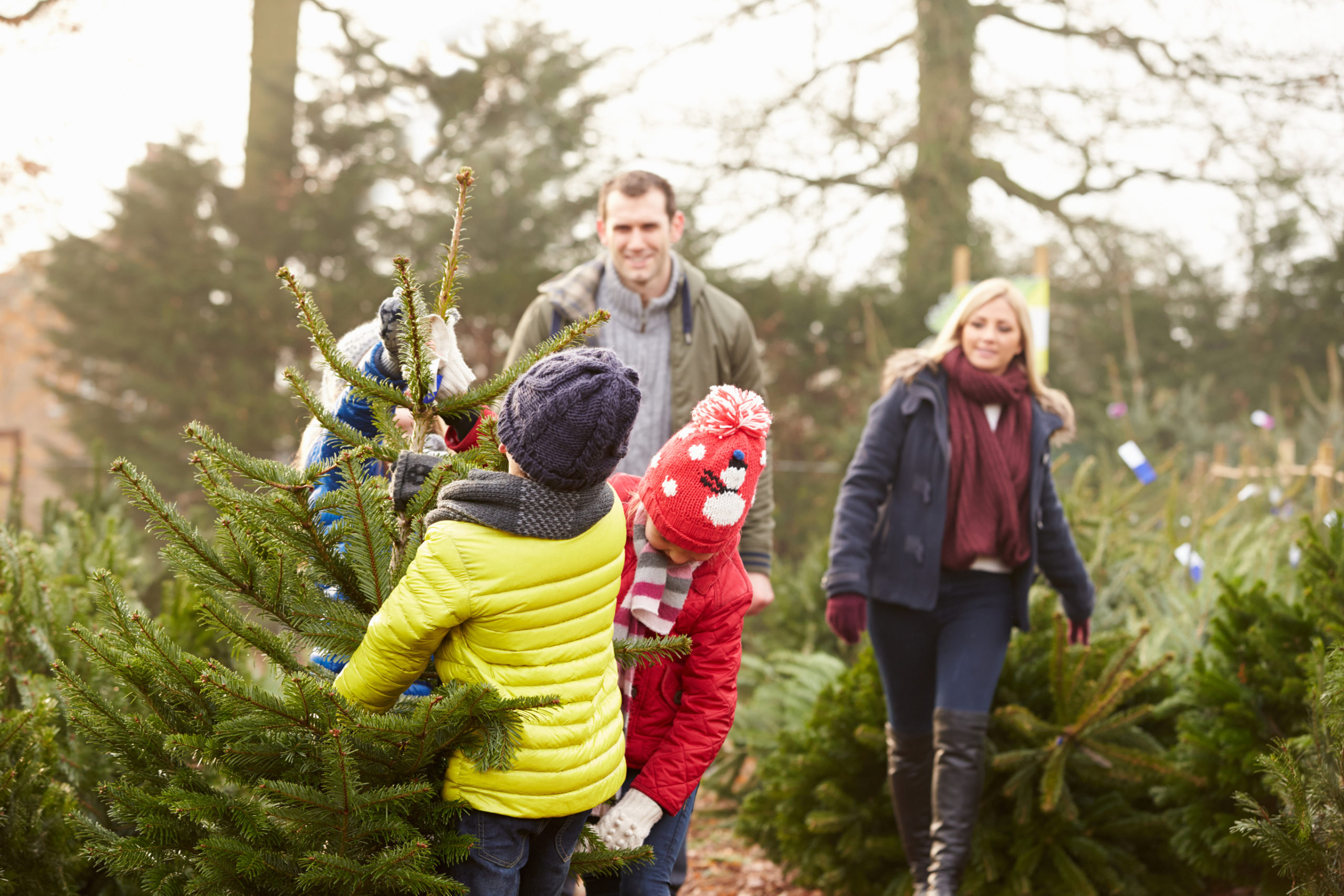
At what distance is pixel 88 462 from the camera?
1008 centimetres

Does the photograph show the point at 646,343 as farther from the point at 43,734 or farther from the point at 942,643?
the point at 43,734

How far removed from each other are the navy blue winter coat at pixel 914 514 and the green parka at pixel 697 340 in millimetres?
274

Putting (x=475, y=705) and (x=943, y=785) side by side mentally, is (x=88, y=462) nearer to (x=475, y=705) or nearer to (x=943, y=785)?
(x=943, y=785)

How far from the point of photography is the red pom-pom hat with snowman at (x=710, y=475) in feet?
7.31

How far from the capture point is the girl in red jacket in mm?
2246

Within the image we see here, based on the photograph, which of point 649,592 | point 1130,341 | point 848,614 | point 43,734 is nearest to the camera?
point 649,592

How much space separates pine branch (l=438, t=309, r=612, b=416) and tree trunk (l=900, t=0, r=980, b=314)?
1005 cm

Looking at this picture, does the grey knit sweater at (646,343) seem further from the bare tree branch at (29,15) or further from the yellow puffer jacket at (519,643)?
the bare tree branch at (29,15)

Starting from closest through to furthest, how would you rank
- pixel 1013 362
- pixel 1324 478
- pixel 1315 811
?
pixel 1315 811, pixel 1013 362, pixel 1324 478

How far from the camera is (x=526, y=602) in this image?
1873 mm

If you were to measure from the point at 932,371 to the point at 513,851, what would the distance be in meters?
2.53

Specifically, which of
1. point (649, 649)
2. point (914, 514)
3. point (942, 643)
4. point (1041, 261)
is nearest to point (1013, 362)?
point (914, 514)

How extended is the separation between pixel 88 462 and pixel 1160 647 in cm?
932

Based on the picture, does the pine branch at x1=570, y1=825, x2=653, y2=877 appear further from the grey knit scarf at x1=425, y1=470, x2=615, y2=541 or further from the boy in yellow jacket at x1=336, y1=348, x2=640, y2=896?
the grey knit scarf at x1=425, y1=470, x2=615, y2=541
